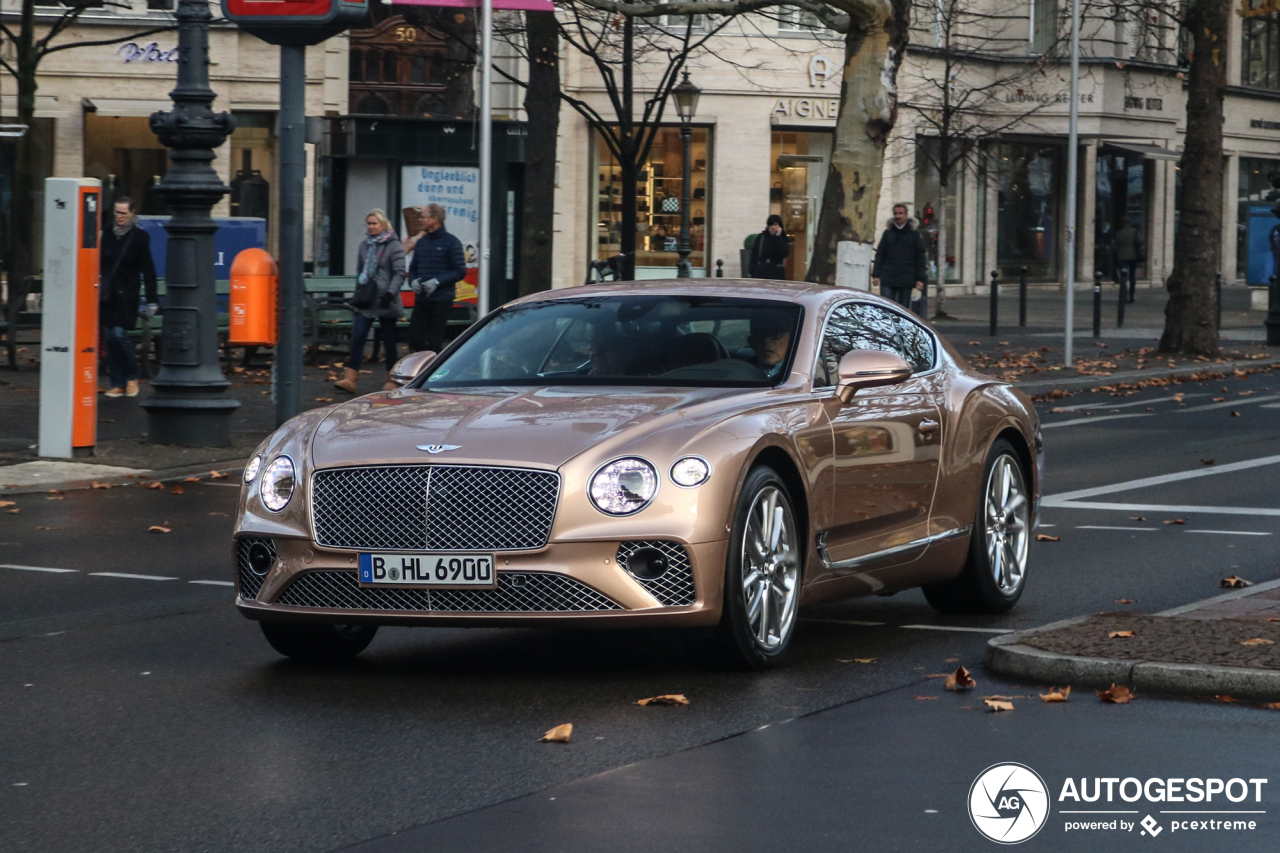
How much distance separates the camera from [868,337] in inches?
352

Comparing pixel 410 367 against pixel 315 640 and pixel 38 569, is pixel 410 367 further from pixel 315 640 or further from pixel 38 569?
pixel 38 569

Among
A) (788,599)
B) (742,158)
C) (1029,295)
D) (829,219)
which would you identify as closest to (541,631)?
(788,599)

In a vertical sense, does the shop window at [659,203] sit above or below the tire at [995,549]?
above

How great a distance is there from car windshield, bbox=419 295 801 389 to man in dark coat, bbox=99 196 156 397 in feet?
39.5

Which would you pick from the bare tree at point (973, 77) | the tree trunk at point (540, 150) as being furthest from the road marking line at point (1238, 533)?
the bare tree at point (973, 77)

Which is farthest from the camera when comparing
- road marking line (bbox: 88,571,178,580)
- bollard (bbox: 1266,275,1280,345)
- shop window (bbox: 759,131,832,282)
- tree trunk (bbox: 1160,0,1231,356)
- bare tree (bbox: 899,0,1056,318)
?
shop window (bbox: 759,131,832,282)

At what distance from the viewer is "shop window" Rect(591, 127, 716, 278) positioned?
45938 millimetres

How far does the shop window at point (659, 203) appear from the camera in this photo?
4594 cm

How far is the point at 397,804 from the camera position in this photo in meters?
5.55

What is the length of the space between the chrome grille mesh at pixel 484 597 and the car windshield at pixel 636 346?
1237 mm

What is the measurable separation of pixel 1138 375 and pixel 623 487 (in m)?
19.6

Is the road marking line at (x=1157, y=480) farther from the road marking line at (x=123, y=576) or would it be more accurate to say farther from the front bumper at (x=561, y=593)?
the front bumper at (x=561, y=593)

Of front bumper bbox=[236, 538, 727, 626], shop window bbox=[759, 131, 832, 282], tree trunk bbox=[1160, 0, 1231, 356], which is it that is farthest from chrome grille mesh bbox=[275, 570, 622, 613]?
shop window bbox=[759, 131, 832, 282]

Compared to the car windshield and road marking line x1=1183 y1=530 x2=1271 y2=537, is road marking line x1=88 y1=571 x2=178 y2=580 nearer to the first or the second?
the car windshield
